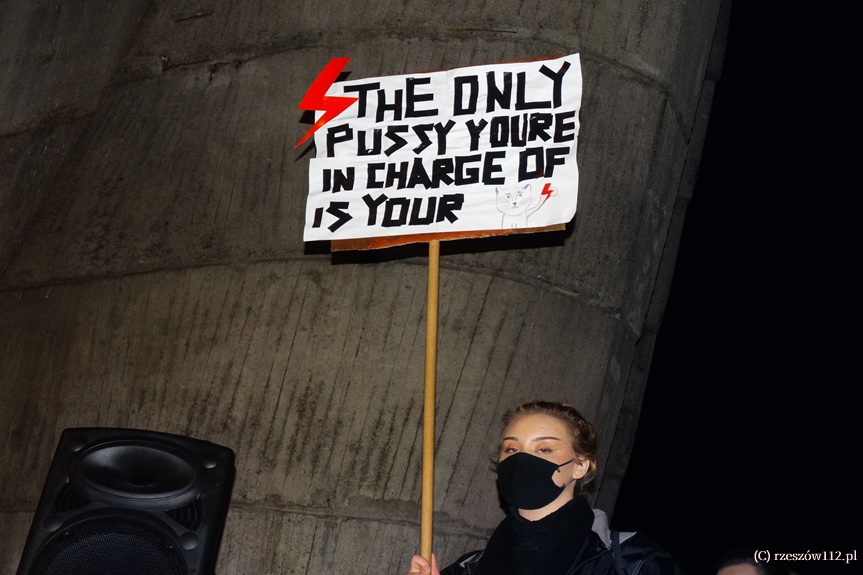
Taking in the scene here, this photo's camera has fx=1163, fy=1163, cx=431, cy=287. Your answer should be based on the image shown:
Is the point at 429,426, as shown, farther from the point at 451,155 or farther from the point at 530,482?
the point at 451,155

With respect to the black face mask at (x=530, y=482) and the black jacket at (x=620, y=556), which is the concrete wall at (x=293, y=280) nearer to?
the black face mask at (x=530, y=482)

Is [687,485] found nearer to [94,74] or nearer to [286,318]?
[286,318]

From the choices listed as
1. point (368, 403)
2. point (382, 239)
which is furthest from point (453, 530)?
point (382, 239)

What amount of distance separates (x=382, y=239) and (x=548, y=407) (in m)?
0.63

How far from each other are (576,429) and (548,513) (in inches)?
8.6

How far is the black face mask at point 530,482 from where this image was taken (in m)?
2.72

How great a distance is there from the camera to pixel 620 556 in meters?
2.53

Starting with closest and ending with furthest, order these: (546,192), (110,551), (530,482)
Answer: (110,551) < (530,482) < (546,192)

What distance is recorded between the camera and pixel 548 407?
285 cm

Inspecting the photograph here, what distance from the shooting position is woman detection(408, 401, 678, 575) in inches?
102

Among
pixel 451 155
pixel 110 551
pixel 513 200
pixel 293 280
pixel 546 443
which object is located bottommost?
pixel 110 551

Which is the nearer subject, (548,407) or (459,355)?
(548,407)

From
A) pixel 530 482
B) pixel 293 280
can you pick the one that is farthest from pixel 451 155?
pixel 293 280

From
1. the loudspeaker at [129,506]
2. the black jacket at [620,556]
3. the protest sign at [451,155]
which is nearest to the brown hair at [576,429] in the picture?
the black jacket at [620,556]
